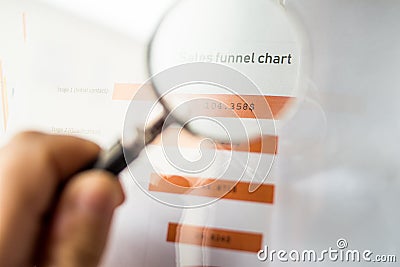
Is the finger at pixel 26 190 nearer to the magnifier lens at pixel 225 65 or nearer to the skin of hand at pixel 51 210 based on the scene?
the skin of hand at pixel 51 210

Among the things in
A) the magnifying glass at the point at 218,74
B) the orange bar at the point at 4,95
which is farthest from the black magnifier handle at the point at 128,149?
the orange bar at the point at 4,95

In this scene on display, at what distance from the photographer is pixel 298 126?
0.47 m

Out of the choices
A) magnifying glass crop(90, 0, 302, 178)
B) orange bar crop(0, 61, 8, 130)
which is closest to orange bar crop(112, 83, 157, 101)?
magnifying glass crop(90, 0, 302, 178)

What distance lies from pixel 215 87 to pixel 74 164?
0.15 meters

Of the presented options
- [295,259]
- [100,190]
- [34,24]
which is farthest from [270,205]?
[34,24]

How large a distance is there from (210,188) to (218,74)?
0.11 meters

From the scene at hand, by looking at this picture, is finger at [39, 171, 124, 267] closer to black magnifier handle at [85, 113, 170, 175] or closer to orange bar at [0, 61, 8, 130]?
black magnifier handle at [85, 113, 170, 175]

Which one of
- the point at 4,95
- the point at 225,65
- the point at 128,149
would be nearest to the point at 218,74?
the point at 225,65

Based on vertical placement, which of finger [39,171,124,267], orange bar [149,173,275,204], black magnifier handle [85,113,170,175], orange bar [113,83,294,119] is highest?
orange bar [113,83,294,119]

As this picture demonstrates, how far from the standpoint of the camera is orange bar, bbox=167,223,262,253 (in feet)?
1.49

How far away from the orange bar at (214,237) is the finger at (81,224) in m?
0.06

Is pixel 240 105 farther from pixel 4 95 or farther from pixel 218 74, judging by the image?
pixel 4 95

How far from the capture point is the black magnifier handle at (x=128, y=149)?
1.54 feet

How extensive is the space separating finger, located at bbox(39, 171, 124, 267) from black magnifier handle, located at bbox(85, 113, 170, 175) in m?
0.02
